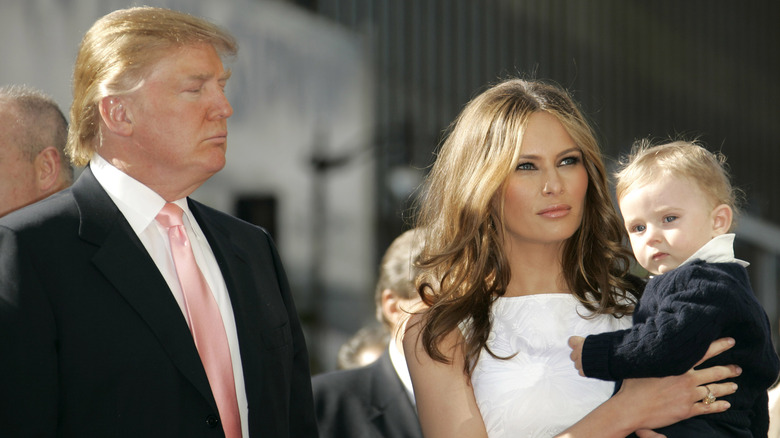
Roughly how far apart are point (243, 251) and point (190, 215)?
0.48 feet

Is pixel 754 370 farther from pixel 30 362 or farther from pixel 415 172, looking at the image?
pixel 415 172

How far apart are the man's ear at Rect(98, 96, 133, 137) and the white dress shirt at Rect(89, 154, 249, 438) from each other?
79mm

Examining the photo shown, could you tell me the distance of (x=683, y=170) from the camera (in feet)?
7.21

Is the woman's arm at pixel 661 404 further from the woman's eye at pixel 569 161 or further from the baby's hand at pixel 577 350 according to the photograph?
the woman's eye at pixel 569 161

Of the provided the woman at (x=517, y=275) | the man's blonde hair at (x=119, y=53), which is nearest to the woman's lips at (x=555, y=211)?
the woman at (x=517, y=275)

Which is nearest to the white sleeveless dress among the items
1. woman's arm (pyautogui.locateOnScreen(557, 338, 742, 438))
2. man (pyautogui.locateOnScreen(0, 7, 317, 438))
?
woman's arm (pyautogui.locateOnScreen(557, 338, 742, 438))

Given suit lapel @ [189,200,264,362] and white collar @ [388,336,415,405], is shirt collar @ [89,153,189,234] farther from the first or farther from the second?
white collar @ [388,336,415,405]

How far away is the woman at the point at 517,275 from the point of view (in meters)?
2.18

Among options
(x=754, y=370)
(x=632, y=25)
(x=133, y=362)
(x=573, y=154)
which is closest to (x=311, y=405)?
(x=133, y=362)

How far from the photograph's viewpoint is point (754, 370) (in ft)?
6.78

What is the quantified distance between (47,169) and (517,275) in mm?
1344

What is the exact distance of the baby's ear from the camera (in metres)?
2.20

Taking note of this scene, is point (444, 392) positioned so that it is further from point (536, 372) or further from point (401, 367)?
point (401, 367)

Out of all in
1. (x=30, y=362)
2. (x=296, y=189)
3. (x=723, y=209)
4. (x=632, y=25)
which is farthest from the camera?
(x=632, y=25)
